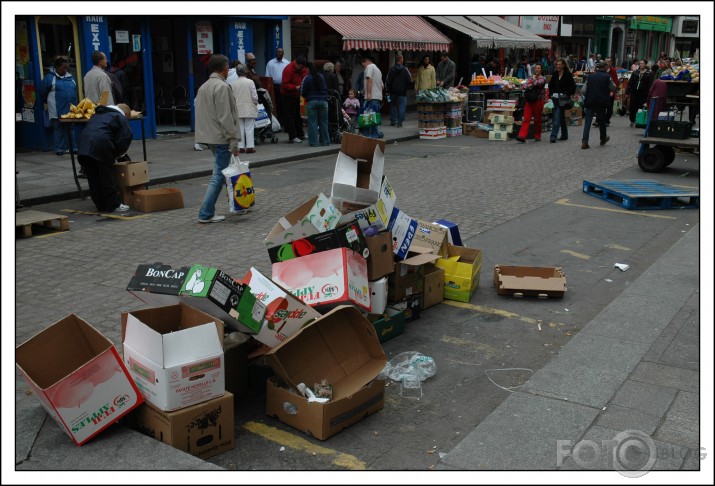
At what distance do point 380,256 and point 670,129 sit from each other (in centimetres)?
988

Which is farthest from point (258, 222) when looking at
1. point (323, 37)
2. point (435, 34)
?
point (435, 34)

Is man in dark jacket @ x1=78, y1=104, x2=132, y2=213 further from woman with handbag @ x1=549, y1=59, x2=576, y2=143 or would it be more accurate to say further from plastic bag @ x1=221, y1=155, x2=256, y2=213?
woman with handbag @ x1=549, y1=59, x2=576, y2=143

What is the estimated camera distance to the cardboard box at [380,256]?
5520 millimetres

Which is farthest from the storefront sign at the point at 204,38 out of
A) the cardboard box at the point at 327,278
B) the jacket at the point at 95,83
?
the cardboard box at the point at 327,278

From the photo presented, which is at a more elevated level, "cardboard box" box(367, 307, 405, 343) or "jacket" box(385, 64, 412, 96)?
"jacket" box(385, 64, 412, 96)

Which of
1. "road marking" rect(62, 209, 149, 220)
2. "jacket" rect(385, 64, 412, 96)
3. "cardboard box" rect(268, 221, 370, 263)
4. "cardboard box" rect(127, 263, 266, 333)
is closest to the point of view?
"cardboard box" rect(127, 263, 266, 333)

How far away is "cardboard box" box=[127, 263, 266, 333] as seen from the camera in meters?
4.12

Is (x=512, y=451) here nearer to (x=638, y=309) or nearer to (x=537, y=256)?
(x=638, y=309)

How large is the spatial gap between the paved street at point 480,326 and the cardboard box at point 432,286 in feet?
0.36

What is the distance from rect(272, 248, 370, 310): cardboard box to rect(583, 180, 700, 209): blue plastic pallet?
6.78 metres

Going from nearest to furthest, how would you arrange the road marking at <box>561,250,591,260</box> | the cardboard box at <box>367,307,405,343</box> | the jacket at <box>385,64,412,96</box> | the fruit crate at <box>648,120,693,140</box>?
1. the cardboard box at <box>367,307,405,343</box>
2. the road marking at <box>561,250,591,260</box>
3. the fruit crate at <box>648,120,693,140</box>
4. the jacket at <box>385,64,412,96</box>

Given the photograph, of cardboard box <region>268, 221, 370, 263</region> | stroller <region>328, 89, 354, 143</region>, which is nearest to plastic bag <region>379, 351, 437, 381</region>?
cardboard box <region>268, 221, 370, 263</region>

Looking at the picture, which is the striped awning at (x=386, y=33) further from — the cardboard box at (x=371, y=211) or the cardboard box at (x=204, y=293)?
the cardboard box at (x=204, y=293)

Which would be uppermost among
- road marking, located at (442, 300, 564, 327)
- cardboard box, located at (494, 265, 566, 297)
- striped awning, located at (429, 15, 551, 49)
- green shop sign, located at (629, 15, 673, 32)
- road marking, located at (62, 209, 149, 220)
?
green shop sign, located at (629, 15, 673, 32)
